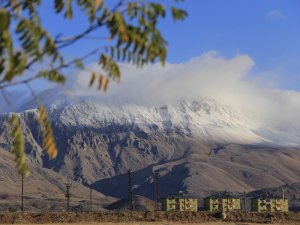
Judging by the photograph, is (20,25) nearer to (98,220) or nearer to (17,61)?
(17,61)

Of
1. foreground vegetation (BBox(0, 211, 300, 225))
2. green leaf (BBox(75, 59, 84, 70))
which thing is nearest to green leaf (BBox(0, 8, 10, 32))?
green leaf (BBox(75, 59, 84, 70))

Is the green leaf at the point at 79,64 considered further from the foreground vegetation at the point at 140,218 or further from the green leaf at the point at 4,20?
the foreground vegetation at the point at 140,218

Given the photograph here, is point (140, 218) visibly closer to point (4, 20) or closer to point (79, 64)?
point (79, 64)

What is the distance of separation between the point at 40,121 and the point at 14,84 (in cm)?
102

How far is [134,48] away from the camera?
12.6 m

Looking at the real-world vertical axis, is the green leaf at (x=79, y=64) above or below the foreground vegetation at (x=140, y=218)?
above

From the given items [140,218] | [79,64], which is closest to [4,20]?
[79,64]

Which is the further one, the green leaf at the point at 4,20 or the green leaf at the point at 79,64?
the green leaf at the point at 79,64

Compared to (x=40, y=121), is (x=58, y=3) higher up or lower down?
higher up

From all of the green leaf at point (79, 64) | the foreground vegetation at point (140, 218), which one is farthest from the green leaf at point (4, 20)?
the foreground vegetation at point (140, 218)

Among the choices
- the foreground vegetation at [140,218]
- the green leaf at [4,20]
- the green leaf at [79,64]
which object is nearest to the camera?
the green leaf at [4,20]

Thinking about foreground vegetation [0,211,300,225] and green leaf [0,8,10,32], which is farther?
foreground vegetation [0,211,300,225]

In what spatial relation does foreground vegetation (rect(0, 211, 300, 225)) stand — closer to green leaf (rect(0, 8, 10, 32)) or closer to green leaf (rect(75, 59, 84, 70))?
green leaf (rect(75, 59, 84, 70))

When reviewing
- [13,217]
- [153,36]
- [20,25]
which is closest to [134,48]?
[153,36]
